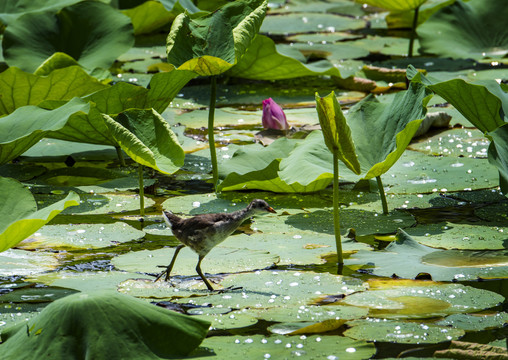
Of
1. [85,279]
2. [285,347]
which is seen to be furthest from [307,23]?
[285,347]

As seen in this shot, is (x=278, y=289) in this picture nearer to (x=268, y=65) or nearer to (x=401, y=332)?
(x=401, y=332)

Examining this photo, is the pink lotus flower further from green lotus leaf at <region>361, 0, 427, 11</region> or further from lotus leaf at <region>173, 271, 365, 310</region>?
green lotus leaf at <region>361, 0, 427, 11</region>

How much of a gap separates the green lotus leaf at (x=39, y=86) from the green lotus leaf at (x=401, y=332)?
2281 millimetres

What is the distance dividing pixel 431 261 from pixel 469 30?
3.66 meters

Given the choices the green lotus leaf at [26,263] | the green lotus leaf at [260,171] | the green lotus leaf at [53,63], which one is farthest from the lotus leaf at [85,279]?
the green lotus leaf at [53,63]

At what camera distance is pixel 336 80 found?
5.30 metres

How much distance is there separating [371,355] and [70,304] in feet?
2.46

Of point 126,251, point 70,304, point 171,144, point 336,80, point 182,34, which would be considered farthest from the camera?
point 336,80

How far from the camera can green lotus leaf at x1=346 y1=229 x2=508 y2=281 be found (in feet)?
8.34

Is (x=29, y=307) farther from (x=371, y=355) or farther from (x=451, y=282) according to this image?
(x=451, y=282)

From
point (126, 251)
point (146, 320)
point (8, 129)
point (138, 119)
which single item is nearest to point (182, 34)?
point (138, 119)

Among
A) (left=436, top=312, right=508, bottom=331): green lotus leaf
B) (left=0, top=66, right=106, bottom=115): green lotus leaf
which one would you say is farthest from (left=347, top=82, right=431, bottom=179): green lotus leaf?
(left=0, top=66, right=106, bottom=115): green lotus leaf

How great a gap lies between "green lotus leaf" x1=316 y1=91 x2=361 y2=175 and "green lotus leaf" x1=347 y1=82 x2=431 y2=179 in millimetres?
364

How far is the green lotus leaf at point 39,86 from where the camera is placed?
12.5ft
